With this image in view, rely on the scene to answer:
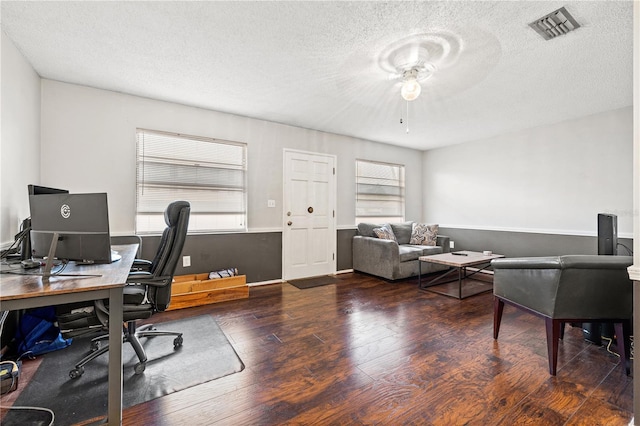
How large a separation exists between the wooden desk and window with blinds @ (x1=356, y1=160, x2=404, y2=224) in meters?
4.11

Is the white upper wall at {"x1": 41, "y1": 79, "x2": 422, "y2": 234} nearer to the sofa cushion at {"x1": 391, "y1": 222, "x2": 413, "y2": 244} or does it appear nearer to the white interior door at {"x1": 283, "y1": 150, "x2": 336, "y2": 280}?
the white interior door at {"x1": 283, "y1": 150, "x2": 336, "y2": 280}

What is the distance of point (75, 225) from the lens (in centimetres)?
156

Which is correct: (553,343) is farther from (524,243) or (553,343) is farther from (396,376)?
(524,243)

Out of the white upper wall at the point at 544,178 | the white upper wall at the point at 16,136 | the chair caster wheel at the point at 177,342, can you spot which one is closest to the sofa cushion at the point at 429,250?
the white upper wall at the point at 544,178

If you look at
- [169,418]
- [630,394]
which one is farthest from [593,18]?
[169,418]

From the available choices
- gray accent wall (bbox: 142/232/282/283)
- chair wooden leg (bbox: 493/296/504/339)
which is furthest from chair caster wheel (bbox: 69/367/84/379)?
chair wooden leg (bbox: 493/296/504/339)

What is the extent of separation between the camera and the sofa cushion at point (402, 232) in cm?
505

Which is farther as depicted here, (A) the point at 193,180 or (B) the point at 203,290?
(A) the point at 193,180

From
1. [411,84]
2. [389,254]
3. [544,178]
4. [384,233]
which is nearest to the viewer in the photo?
[411,84]

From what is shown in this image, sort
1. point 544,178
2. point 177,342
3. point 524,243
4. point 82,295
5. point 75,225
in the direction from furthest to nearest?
1. point 524,243
2. point 544,178
3. point 177,342
4. point 75,225
5. point 82,295

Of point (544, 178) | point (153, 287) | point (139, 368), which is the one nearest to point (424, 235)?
point (544, 178)

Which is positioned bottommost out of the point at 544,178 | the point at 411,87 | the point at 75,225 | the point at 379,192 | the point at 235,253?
the point at 235,253

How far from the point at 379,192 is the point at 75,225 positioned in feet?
15.2

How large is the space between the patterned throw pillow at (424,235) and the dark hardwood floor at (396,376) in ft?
6.52
